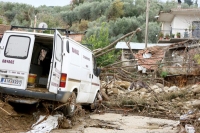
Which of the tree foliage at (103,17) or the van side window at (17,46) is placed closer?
the van side window at (17,46)

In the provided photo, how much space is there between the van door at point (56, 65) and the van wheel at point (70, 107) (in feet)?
2.88

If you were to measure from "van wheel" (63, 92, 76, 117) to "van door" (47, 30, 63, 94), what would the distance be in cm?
88

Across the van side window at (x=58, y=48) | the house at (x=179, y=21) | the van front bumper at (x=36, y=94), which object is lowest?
the van front bumper at (x=36, y=94)

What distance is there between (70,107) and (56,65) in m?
1.64

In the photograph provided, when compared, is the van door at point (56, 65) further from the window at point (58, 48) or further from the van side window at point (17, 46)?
the van side window at point (17, 46)

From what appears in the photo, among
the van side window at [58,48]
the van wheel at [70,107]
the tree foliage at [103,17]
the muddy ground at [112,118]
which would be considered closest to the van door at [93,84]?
the muddy ground at [112,118]

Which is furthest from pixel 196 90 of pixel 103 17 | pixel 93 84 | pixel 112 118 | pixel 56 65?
pixel 103 17

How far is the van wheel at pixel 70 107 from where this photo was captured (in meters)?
9.86

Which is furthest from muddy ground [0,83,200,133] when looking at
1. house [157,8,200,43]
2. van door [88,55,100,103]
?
house [157,8,200,43]

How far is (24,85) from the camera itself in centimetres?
913

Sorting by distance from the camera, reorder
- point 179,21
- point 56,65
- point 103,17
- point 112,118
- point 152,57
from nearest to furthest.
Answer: point 56,65
point 112,118
point 152,57
point 179,21
point 103,17

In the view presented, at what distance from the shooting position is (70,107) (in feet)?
32.9

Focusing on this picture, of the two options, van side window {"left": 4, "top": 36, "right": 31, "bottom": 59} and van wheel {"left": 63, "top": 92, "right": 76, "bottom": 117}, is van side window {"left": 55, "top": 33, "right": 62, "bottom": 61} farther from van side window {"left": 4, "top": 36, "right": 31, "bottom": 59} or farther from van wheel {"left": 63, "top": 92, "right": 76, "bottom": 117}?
van wheel {"left": 63, "top": 92, "right": 76, "bottom": 117}

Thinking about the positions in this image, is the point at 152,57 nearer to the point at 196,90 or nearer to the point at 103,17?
the point at 196,90
